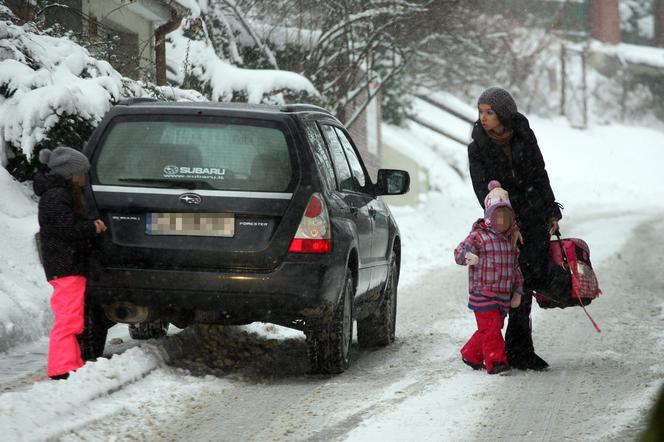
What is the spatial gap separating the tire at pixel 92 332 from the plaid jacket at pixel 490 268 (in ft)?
7.29

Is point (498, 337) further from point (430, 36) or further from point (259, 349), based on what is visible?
point (430, 36)

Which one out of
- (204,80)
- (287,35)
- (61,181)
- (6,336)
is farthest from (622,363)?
(287,35)

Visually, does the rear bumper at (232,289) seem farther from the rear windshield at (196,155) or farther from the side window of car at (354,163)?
the side window of car at (354,163)

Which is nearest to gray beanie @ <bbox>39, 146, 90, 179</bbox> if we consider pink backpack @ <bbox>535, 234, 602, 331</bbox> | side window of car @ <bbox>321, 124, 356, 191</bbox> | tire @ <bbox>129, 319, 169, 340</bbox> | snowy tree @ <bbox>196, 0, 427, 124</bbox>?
side window of car @ <bbox>321, 124, 356, 191</bbox>

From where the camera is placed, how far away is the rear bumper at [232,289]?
5.97m

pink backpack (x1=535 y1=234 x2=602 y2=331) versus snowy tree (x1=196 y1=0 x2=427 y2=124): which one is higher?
pink backpack (x1=535 y1=234 x2=602 y2=331)

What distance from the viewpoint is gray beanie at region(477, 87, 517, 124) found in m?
6.63

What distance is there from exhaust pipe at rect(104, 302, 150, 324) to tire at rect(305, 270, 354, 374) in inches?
38.4

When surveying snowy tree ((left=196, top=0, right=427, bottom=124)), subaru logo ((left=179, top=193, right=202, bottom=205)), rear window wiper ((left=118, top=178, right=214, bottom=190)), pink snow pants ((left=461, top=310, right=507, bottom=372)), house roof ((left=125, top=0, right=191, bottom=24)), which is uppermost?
rear window wiper ((left=118, top=178, right=214, bottom=190))

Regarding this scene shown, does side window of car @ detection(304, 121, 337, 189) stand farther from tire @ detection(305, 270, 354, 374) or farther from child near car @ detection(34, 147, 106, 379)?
child near car @ detection(34, 147, 106, 379)

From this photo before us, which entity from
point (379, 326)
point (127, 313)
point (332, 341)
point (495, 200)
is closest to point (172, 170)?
point (127, 313)

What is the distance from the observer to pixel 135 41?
17750 mm

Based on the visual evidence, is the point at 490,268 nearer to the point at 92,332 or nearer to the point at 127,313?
the point at 127,313

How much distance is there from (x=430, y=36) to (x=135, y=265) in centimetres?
1760
